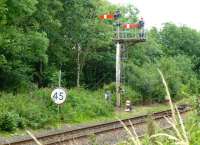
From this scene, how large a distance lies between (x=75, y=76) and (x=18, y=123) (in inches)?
866

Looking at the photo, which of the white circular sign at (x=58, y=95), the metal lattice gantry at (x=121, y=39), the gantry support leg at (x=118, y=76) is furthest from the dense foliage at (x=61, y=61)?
the white circular sign at (x=58, y=95)

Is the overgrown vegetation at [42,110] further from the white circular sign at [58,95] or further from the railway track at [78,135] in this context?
the railway track at [78,135]

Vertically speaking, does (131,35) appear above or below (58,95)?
above

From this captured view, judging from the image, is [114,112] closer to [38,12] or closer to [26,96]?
[26,96]

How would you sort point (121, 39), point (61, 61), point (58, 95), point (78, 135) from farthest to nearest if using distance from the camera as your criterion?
1. point (61, 61)
2. point (121, 39)
3. point (58, 95)
4. point (78, 135)

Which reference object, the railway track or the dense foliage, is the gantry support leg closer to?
the dense foliage

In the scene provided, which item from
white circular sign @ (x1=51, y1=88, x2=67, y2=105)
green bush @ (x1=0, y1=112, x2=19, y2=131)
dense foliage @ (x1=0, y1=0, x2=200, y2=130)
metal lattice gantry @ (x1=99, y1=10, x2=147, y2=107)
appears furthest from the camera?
metal lattice gantry @ (x1=99, y1=10, x2=147, y2=107)

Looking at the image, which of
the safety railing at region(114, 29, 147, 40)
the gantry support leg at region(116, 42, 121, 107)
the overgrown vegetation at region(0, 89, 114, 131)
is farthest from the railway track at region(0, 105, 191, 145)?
the safety railing at region(114, 29, 147, 40)

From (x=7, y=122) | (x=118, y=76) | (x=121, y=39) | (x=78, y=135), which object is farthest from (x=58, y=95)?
(x=121, y=39)

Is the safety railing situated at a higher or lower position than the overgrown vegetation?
higher

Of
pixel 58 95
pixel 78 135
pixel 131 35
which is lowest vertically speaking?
pixel 78 135

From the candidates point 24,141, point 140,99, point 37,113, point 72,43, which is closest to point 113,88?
point 140,99

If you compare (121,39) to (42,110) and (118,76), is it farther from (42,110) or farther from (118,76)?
(42,110)

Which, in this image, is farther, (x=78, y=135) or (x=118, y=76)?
(x=118, y=76)
